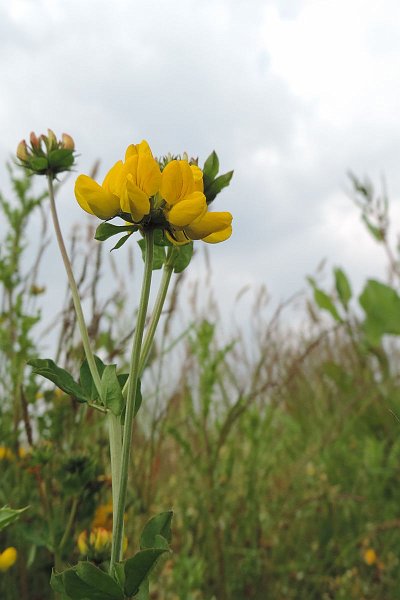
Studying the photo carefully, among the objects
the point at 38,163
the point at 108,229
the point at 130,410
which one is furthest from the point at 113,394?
the point at 38,163

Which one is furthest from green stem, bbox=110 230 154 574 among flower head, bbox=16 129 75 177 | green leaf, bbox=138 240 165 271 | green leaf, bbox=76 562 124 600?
flower head, bbox=16 129 75 177

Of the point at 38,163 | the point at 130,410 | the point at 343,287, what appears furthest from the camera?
the point at 343,287

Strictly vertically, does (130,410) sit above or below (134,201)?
below

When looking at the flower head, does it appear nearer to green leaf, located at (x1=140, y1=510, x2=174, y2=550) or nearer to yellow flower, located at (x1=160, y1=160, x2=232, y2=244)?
yellow flower, located at (x1=160, y1=160, x2=232, y2=244)

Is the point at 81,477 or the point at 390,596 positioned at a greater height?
the point at 81,477

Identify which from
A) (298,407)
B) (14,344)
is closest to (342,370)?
(298,407)

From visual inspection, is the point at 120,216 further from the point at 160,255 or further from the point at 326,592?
the point at 326,592

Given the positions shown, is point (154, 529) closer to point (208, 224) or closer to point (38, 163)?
point (208, 224)
